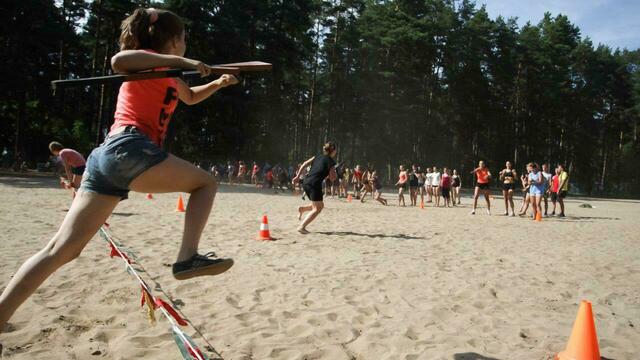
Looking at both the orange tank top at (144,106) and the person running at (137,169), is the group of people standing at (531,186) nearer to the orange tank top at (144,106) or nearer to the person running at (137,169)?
the person running at (137,169)

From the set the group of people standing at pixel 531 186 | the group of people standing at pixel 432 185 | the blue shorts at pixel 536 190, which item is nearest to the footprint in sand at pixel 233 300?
the group of people standing at pixel 531 186

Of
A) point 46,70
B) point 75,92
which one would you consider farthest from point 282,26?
point 75,92

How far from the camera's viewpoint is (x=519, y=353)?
3518mm

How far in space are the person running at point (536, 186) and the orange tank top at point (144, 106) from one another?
51.6 feet

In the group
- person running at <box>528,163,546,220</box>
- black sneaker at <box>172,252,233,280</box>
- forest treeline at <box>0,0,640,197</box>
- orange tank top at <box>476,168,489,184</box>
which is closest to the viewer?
black sneaker at <box>172,252,233,280</box>

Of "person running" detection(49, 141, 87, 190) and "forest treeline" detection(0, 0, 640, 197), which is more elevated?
"forest treeline" detection(0, 0, 640, 197)

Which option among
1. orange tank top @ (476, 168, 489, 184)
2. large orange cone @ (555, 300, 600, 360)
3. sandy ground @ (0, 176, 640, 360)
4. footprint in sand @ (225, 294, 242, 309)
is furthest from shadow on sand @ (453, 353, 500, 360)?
orange tank top @ (476, 168, 489, 184)

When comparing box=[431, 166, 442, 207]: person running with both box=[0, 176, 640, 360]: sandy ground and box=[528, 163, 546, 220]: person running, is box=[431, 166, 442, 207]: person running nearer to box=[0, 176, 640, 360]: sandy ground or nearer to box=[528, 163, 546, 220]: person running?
box=[528, 163, 546, 220]: person running

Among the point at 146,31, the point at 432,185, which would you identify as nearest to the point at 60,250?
the point at 146,31

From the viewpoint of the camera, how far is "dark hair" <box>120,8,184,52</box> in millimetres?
2547

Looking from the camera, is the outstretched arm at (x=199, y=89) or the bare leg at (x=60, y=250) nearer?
the bare leg at (x=60, y=250)

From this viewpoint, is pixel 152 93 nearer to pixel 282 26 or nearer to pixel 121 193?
pixel 121 193

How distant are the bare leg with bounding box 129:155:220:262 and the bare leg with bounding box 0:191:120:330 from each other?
215mm

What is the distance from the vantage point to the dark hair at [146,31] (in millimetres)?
2547
